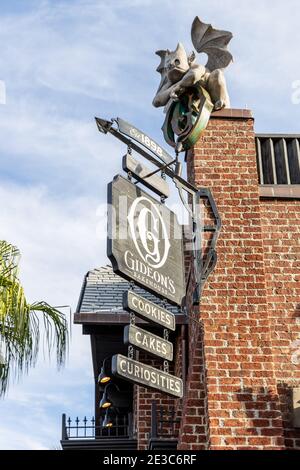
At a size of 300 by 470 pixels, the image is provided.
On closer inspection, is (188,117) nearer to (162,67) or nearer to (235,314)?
(162,67)

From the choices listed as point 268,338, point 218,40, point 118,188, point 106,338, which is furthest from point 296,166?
point 106,338

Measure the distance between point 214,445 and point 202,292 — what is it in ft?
5.34

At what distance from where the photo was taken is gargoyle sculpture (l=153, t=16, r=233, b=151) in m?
8.95

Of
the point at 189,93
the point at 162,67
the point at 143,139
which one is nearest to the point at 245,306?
the point at 143,139

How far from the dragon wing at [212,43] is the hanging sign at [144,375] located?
4.14 meters

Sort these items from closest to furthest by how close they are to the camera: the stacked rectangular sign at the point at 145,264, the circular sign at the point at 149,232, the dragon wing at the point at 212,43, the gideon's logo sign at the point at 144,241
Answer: the stacked rectangular sign at the point at 145,264 → the gideon's logo sign at the point at 144,241 → the circular sign at the point at 149,232 → the dragon wing at the point at 212,43

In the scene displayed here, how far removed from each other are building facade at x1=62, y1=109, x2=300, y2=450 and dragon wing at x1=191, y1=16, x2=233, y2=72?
60cm

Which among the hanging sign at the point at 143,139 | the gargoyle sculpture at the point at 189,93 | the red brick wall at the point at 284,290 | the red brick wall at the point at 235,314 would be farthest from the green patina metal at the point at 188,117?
the red brick wall at the point at 284,290

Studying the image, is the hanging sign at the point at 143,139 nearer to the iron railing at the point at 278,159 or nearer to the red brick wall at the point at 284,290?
the red brick wall at the point at 284,290

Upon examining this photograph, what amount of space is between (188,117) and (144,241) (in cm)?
241

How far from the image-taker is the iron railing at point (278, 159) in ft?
31.0

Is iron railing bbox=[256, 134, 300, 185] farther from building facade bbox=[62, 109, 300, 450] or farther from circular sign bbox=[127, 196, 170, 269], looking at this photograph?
circular sign bbox=[127, 196, 170, 269]

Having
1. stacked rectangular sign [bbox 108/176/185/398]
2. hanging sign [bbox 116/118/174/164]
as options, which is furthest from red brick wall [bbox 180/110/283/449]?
hanging sign [bbox 116/118/174/164]

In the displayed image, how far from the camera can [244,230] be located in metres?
8.80
